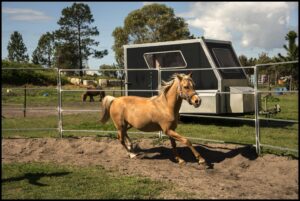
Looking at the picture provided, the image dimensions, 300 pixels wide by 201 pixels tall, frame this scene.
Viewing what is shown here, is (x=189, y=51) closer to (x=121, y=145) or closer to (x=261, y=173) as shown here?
(x=121, y=145)

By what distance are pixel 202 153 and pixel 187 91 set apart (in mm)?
1564

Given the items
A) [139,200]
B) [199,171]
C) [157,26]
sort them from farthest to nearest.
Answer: [157,26] → [199,171] → [139,200]

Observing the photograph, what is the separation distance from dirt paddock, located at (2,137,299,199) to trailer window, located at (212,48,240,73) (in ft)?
13.3

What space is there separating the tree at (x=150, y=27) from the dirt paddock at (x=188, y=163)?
103 ft

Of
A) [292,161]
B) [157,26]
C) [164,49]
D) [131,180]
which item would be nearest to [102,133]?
[164,49]

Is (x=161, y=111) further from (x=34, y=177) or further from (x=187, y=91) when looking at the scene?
(x=34, y=177)

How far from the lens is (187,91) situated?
7.23 metres

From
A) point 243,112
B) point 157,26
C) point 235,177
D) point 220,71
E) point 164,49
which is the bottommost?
point 235,177

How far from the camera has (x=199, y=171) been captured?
6.86 m

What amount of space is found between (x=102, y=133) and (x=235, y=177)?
4.81 metres

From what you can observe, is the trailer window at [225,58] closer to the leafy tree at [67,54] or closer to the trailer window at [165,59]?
the trailer window at [165,59]

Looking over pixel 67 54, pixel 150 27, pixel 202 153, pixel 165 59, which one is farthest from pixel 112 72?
pixel 202 153

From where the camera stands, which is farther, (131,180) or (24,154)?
(24,154)

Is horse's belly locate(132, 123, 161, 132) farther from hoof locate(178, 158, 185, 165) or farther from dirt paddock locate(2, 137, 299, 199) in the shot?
hoof locate(178, 158, 185, 165)
